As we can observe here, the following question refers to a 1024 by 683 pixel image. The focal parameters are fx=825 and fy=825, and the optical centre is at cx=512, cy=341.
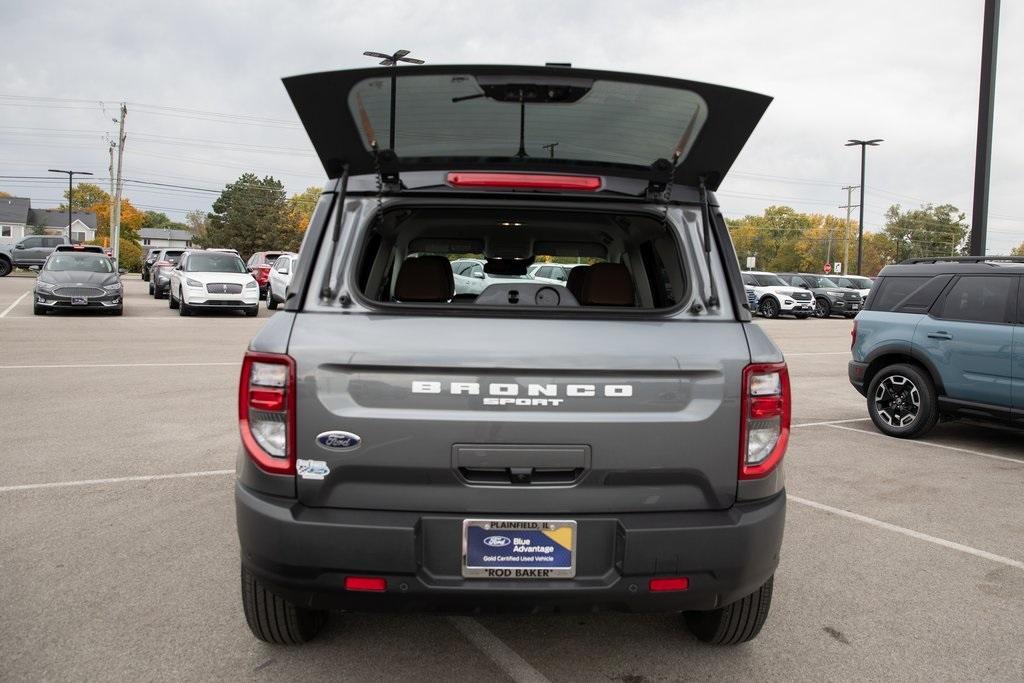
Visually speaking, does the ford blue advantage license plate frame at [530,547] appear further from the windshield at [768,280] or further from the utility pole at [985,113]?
the windshield at [768,280]

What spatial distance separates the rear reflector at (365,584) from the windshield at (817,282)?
34.1 meters

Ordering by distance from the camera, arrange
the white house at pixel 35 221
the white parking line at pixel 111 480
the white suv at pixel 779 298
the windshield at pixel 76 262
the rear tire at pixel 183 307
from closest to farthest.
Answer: the white parking line at pixel 111 480, the windshield at pixel 76 262, the rear tire at pixel 183 307, the white suv at pixel 779 298, the white house at pixel 35 221

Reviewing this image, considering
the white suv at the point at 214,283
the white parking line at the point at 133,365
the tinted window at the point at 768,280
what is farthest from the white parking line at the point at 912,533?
the tinted window at the point at 768,280

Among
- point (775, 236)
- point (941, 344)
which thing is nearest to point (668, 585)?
point (941, 344)

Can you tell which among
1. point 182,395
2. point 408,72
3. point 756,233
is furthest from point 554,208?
point 756,233

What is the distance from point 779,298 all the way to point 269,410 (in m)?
30.3

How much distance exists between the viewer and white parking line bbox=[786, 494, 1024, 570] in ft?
14.7

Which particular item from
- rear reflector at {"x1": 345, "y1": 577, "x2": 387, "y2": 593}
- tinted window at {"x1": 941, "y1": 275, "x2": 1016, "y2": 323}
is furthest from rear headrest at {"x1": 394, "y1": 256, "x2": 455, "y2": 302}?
tinted window at {"x1": 941, "y1": 275, "x2": 1016, "y2": 323}

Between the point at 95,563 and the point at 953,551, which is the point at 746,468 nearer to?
the point at 953,551

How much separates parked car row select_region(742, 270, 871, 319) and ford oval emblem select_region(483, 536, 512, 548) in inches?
1144

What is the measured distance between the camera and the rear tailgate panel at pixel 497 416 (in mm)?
2570

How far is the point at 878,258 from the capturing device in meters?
101

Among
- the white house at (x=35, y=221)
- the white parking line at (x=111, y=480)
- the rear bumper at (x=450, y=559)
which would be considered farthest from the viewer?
the white house at (x=35, y=221)

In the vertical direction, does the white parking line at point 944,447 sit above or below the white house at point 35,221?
below
